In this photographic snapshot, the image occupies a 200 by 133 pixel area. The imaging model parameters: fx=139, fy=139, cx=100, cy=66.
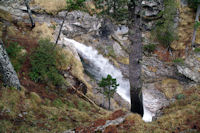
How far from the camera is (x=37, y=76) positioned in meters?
10.5

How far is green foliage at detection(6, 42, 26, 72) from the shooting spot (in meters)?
10.6

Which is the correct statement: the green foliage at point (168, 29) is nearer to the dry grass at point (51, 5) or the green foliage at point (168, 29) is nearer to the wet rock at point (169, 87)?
the wet rock at point (169, 87)

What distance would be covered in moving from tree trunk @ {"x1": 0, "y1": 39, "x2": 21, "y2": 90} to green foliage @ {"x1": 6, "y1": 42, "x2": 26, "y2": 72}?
357 cm

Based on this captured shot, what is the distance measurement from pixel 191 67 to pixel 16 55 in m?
23.2

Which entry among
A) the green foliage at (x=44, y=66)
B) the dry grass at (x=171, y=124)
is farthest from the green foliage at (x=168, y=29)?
the dry grass at (x=171, y=124)

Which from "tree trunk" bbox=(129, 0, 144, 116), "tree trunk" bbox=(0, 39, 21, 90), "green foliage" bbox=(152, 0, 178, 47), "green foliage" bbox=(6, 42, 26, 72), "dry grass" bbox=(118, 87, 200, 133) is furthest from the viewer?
"green foliage" bbox=(152, 0, 178, 47)

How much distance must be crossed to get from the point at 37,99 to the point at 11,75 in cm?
195

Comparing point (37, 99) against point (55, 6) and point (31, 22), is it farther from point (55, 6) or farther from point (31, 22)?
point (55, 6)

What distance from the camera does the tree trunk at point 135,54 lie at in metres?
5.41

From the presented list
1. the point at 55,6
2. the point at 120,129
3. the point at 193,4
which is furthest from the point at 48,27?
the point at 193,4

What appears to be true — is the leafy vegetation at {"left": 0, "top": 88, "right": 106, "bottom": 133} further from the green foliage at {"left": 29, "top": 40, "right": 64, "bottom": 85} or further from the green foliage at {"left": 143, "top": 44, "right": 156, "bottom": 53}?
the green foliage at {"left": 143, "top": 44, "right": 156, "bottom": 53}

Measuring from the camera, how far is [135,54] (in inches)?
225

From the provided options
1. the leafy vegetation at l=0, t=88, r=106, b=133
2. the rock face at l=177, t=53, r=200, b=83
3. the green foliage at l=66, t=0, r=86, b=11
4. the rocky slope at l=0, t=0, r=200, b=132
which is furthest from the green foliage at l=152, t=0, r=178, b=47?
the leafy vegetation at l=0, t=88, r=106, b=133

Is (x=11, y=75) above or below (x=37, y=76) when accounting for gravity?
above
